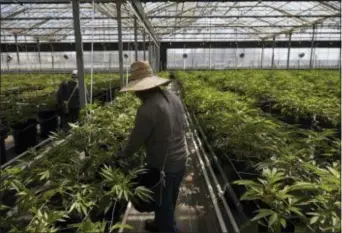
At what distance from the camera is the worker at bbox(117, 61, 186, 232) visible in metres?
2.66

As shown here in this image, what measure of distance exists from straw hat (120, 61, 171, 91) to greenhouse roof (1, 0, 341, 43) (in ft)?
21.8

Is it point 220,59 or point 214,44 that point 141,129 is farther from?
point 220,59

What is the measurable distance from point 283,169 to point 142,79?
4.08ft

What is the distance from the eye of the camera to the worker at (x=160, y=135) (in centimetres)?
266

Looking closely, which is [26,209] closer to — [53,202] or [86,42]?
[53,202]

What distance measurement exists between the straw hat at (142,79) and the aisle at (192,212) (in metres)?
1.48

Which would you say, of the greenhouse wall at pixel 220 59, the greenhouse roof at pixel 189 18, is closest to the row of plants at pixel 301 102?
the greenhouse roof at pixel 189 18

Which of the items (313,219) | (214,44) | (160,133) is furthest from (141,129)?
(214,44)

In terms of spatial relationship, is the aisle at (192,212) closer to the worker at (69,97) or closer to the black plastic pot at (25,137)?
the black plastic pot at (25,137)

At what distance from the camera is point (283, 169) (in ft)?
7.82

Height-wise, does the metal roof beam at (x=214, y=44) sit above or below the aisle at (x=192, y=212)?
above

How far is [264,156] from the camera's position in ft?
10.3

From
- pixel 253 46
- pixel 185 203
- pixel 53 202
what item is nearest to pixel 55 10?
pixel 185 203

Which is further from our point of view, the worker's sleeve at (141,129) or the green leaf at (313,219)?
the worker's sleeve at (141,129)
